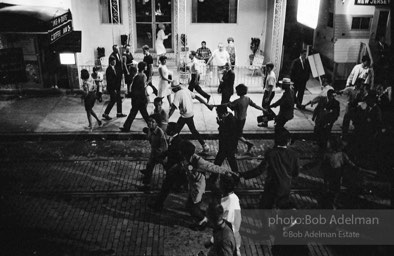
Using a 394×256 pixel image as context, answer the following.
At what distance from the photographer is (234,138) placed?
9031 mm

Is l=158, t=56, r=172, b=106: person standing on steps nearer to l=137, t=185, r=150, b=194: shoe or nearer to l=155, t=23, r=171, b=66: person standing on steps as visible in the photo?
Result: l=155, t=23, r=171, b=66: person standing on steps

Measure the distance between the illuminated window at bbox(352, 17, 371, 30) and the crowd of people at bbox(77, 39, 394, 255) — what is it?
4.00 metres

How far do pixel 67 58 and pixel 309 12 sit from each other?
8459 millimetres

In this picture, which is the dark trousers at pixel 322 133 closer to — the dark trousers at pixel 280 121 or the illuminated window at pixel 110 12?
the dark trousers at pixel 280 121

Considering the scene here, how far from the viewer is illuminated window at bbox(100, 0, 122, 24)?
16.4 m

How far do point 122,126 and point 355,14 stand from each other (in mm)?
10177

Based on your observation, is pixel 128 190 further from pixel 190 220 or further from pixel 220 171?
pixel 220 171

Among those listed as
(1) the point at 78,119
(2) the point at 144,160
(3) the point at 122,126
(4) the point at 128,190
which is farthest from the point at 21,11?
(4) the point at 128,190

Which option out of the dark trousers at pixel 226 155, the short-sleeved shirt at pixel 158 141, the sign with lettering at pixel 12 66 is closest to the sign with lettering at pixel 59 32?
the sign with lettering at pixel 12 66

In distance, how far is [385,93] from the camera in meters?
12.9

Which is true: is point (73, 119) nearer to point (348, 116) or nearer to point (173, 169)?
point (173, 169)

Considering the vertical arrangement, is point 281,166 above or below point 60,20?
below

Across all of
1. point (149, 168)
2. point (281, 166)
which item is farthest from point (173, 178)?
point (281, 166)

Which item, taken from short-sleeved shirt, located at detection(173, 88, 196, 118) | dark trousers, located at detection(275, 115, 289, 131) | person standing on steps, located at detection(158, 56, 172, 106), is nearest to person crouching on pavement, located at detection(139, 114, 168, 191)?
short-sleeved shirt, located at detection(173, 88, 196, 118)
